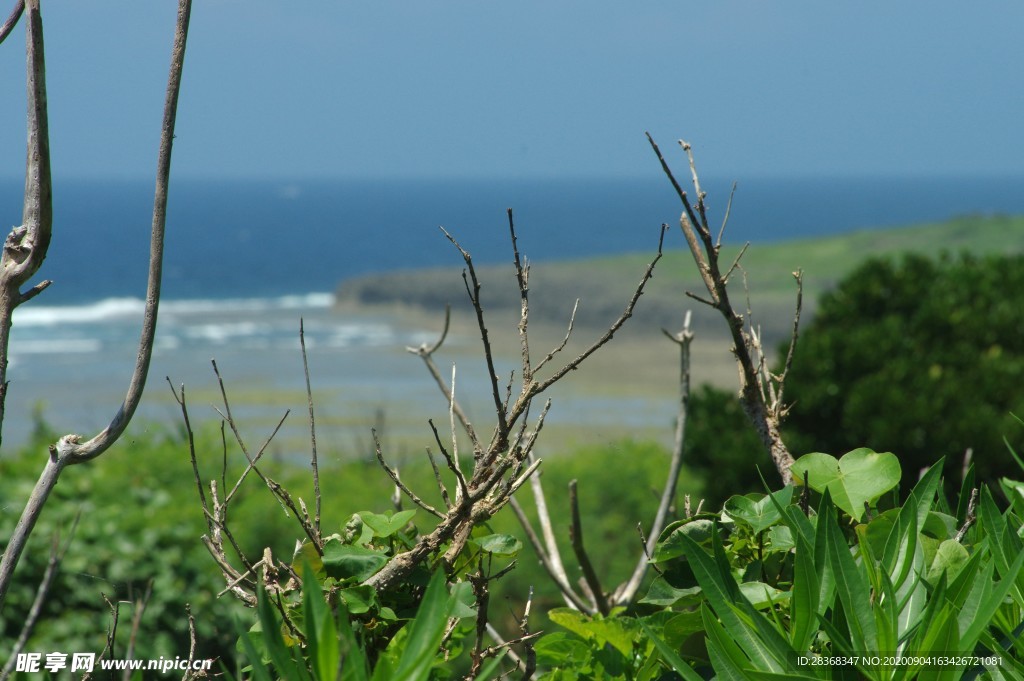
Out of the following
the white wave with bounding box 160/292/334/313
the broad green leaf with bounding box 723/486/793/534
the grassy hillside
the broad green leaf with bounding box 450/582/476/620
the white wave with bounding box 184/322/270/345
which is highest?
the broad green leaf with bounding box 723/486/793/534

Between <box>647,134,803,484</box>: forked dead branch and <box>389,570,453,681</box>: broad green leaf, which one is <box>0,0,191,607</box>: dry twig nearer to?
<box>389,570,453,681</box>: broad green leaf

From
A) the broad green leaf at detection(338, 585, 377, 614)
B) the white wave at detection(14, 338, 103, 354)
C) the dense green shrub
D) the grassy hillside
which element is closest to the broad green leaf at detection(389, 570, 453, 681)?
the broad green leaf at detection(338, 585, 377, 614)

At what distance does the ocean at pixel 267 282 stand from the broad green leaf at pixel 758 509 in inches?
17.4

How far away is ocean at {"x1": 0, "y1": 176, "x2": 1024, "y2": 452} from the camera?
2289 centimetres

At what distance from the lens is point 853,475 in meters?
1.28

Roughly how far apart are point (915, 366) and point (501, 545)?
789 cm

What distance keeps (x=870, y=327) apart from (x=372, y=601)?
8.28 metres

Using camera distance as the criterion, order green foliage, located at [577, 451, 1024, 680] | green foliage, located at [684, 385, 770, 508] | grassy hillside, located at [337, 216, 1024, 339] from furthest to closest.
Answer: grassy hillside, located at [337, 216, 1024, 339]
green foliage, located at [684, 385, 770, 508]
green foliage, located at [577, 451, 1024, 680]

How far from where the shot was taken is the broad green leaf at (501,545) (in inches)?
44.7

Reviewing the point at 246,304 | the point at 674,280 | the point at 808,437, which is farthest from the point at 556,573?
the point at 246,304

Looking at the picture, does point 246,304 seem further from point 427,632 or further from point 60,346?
point 427,632

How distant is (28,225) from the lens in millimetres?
1045

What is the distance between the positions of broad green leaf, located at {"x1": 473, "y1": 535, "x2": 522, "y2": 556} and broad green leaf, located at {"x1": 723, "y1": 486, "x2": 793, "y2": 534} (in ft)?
0.96

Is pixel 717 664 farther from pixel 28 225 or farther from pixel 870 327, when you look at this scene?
pixel 870 327
